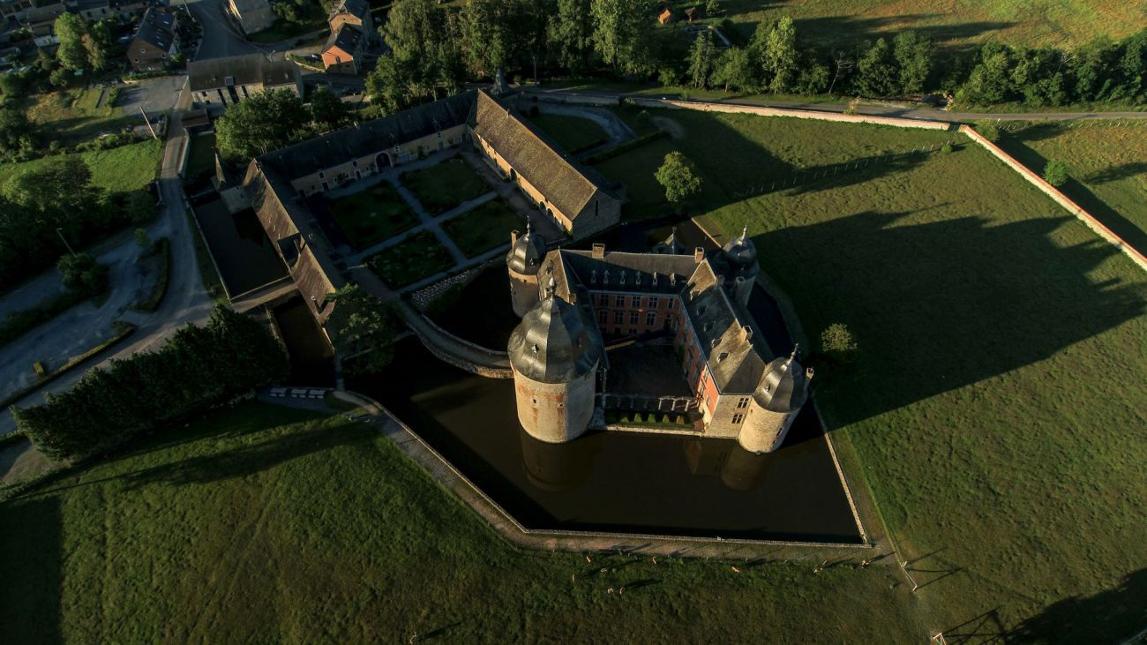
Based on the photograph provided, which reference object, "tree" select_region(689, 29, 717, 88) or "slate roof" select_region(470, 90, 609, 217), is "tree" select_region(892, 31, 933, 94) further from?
"slate roof" select_region(470, 90, 609, 217)

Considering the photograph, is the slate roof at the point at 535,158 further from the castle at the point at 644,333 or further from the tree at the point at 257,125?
the tree at the point at 257,125

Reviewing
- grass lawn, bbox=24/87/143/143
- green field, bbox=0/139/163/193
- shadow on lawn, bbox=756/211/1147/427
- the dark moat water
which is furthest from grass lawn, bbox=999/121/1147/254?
grass lawn, bbox=24/87/143/143

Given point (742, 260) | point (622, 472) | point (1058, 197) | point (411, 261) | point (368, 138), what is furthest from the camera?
point (368, 138)

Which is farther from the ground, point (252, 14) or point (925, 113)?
point (252, 14)

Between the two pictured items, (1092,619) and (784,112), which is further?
(784,112)

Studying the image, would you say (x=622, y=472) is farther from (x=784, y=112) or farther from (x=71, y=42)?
(x=71, y=42)

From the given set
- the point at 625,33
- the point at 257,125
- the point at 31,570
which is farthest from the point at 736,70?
the point at 31,570

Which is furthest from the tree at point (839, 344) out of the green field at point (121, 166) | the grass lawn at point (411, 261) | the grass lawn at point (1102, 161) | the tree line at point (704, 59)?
the green field at point (121, 166)
